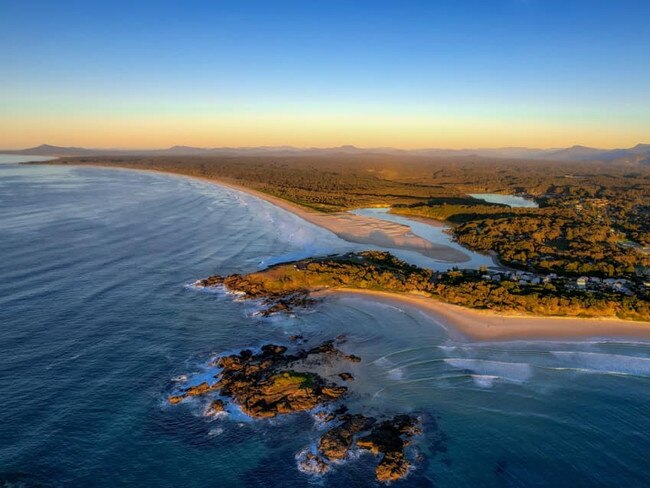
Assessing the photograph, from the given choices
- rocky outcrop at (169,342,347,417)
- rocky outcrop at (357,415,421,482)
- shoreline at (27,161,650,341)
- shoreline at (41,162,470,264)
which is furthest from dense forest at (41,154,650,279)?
rocky outcrop at (169,342,347,417)

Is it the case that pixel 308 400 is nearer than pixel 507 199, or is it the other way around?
pixel 308 400

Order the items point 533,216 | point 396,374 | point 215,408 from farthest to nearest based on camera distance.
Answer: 1. point 533,216
2. point 396,374
3. point 215,408

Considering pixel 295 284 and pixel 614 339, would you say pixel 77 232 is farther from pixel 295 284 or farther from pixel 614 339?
pixel 614 339

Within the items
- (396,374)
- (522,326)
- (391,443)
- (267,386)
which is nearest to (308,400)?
(267,386)

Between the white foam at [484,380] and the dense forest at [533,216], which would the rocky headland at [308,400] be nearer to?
the white foam at [484,380]

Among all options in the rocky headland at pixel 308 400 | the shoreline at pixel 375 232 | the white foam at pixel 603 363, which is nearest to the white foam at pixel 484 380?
the white foam at pixel 603 363

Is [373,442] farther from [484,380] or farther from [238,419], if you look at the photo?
[484,380]
